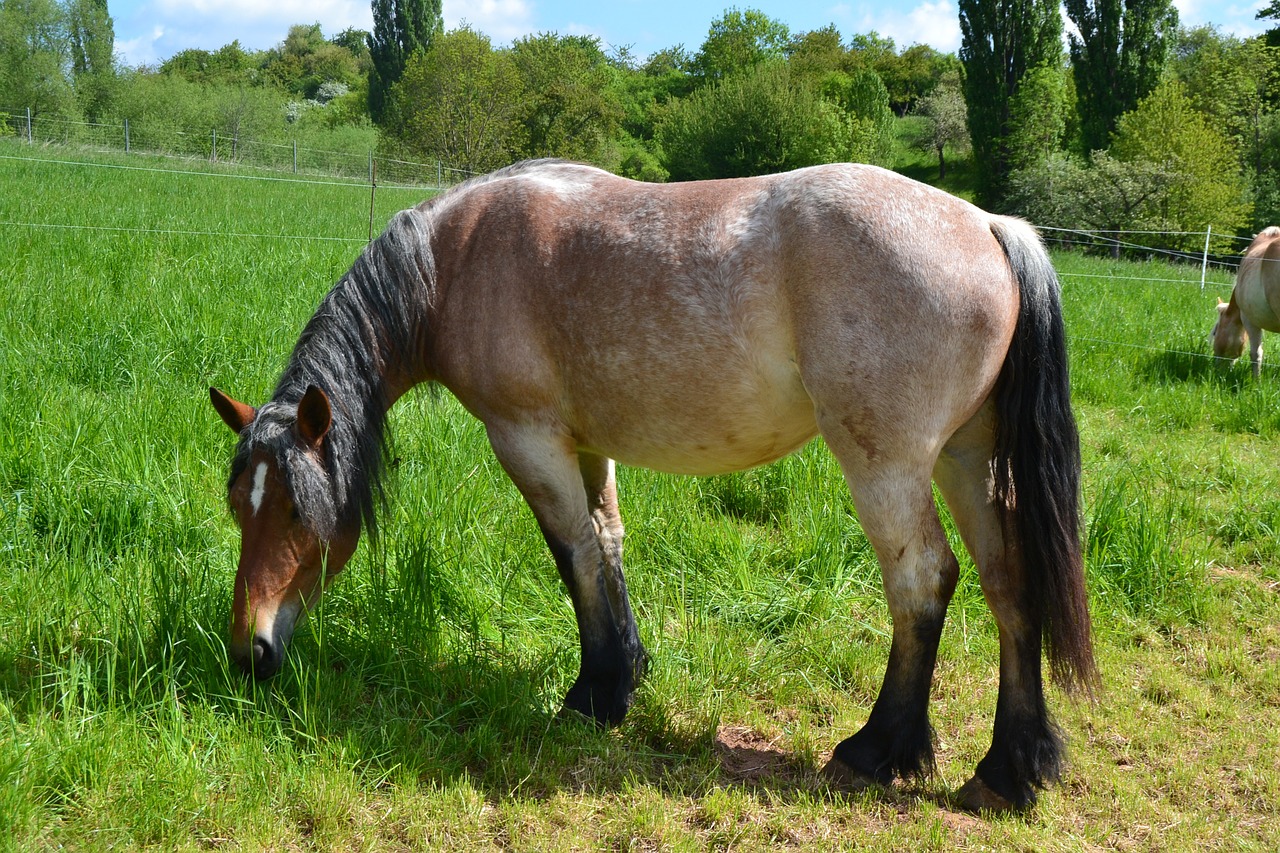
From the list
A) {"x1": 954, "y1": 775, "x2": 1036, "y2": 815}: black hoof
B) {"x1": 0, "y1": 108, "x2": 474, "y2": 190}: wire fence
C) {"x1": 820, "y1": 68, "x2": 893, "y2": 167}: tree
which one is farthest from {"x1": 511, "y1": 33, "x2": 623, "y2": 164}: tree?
{"x1": 954, "y1": 775, "x2": 1036, "y2": 815}: black hoof

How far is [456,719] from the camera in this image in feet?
10.3

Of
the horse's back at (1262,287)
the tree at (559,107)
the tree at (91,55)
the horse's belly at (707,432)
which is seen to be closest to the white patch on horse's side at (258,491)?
the horse's belly at (707,432)

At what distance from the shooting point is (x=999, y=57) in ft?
123

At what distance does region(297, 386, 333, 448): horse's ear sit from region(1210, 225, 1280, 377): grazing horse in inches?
338

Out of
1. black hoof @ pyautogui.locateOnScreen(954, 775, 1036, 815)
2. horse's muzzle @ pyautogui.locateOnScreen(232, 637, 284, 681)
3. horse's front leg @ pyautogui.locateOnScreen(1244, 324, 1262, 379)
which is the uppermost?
horse's front leg @ pyautogui.locateOnScreen(1244, 324, 1262, 379)

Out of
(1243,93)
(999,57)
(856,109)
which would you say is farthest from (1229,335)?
(856,109)

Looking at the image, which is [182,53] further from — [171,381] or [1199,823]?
[1199,823]

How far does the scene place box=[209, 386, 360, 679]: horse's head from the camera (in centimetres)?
296

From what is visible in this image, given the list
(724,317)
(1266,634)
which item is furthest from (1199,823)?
(724,317)

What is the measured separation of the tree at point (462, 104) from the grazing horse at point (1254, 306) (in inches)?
982

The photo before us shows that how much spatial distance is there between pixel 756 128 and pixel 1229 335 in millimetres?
40987

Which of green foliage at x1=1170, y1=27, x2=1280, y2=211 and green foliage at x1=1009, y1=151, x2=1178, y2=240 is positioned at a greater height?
green foliage at x1=1170, y1=27, x2=1280, y2=211

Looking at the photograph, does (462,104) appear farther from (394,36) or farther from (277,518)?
(277,518)

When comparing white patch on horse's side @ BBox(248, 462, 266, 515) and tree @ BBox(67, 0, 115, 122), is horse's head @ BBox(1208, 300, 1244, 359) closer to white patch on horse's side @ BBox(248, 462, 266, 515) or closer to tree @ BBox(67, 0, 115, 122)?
white patch on horse's side @ BBox(248, 462, 266, 515)
